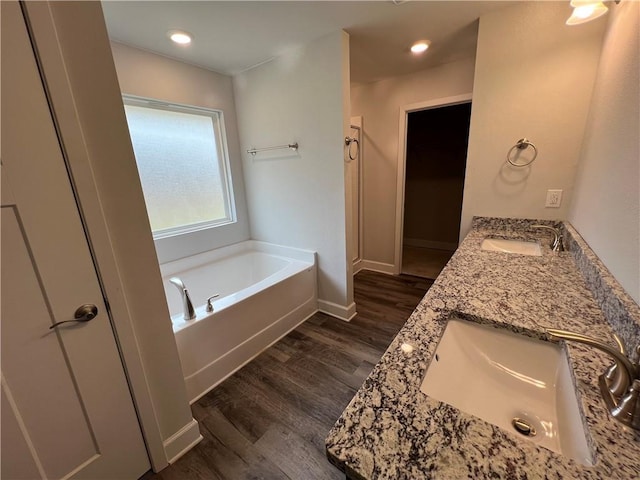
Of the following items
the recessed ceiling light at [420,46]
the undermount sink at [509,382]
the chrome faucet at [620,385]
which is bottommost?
the undermount sink at [509,382]

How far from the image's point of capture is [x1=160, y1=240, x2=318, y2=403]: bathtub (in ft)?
5.74

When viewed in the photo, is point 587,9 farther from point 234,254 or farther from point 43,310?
point 234,254

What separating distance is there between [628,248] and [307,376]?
1.79 meters

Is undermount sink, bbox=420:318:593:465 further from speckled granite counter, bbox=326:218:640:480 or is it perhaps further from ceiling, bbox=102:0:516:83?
ceiling, bbox=102:0:516:83

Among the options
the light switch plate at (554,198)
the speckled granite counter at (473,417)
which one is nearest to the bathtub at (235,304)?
the speckled granite counter at (473,417)

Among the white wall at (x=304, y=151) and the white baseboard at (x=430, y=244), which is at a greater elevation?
the white wall at (x=304, y=151)

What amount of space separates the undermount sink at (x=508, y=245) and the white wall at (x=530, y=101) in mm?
291

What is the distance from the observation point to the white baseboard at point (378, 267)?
3.61 m

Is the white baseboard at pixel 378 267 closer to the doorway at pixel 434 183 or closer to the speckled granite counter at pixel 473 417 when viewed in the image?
the doorway at pixel 434 183

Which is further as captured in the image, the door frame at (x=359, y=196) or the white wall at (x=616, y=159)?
the door frame at (x=359, y=196)

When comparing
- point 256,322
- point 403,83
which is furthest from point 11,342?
point 403,83

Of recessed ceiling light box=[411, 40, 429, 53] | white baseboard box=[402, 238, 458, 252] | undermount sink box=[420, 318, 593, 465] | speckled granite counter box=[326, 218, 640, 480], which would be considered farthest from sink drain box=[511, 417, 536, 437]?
white baseboard box=[402, 238, 458, 252]

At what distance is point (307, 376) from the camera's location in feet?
6.18

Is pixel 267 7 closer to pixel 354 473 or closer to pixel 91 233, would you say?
pixel 91 233
